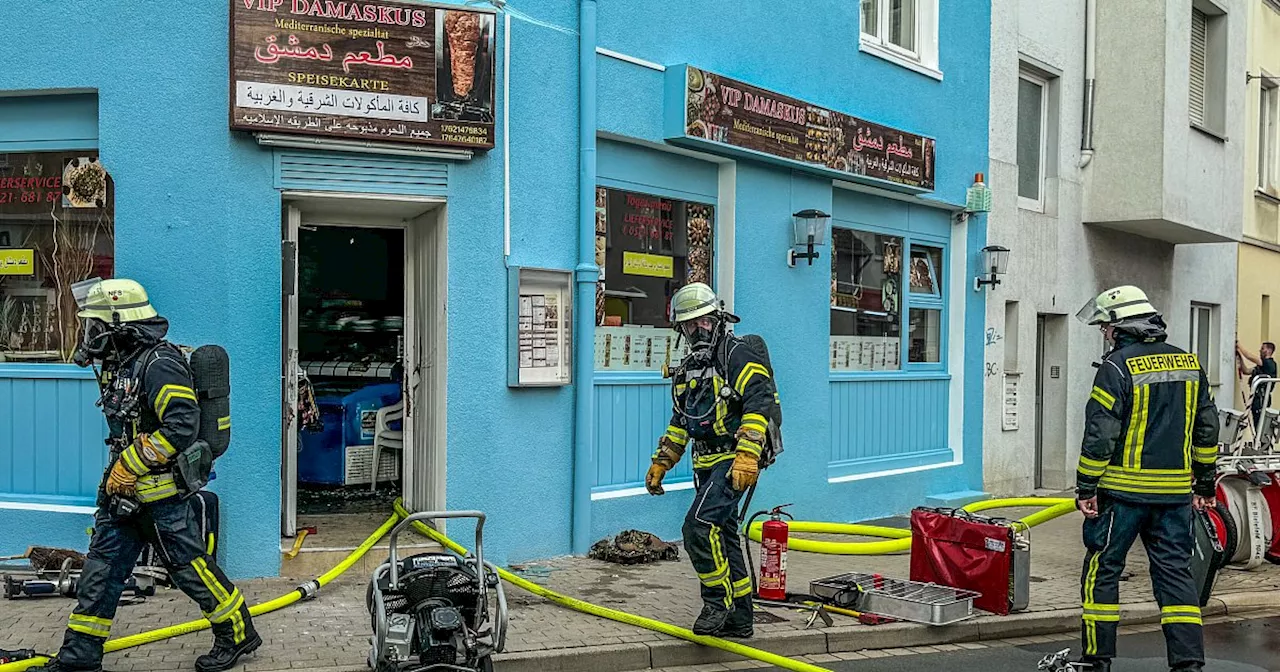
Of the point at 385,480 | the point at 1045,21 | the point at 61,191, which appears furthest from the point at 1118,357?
the point at 1045,21

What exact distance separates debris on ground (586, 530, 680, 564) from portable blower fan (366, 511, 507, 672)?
3.41 metres

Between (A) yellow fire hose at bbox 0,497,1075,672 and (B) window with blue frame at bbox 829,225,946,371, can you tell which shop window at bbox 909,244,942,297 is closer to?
(B) window with blue frame at bbox 829,225,946,371

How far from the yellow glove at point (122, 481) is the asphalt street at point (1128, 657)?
401 centimetres

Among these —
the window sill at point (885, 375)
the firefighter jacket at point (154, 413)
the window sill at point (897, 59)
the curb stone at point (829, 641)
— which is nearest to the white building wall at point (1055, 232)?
the window sill at point (885, 375)

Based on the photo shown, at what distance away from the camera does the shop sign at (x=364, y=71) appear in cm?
799

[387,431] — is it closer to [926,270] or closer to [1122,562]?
[1122,562]

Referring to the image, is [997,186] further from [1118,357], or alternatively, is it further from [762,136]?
[1118,357]

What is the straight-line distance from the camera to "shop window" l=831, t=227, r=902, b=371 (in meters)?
12.6

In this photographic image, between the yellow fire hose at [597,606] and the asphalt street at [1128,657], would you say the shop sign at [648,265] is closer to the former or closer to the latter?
the yellow fire hose at [597,606]

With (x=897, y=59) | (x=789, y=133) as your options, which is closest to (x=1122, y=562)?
(x=789, y=133)

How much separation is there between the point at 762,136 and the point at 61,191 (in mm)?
5818

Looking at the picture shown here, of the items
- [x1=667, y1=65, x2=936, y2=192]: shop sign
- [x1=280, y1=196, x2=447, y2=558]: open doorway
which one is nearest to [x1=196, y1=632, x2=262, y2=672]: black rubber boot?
[x1=280, y1=196, x2=447, y2=558]: open doorway

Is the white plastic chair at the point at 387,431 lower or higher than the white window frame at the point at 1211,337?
lower

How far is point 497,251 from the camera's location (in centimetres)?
895
